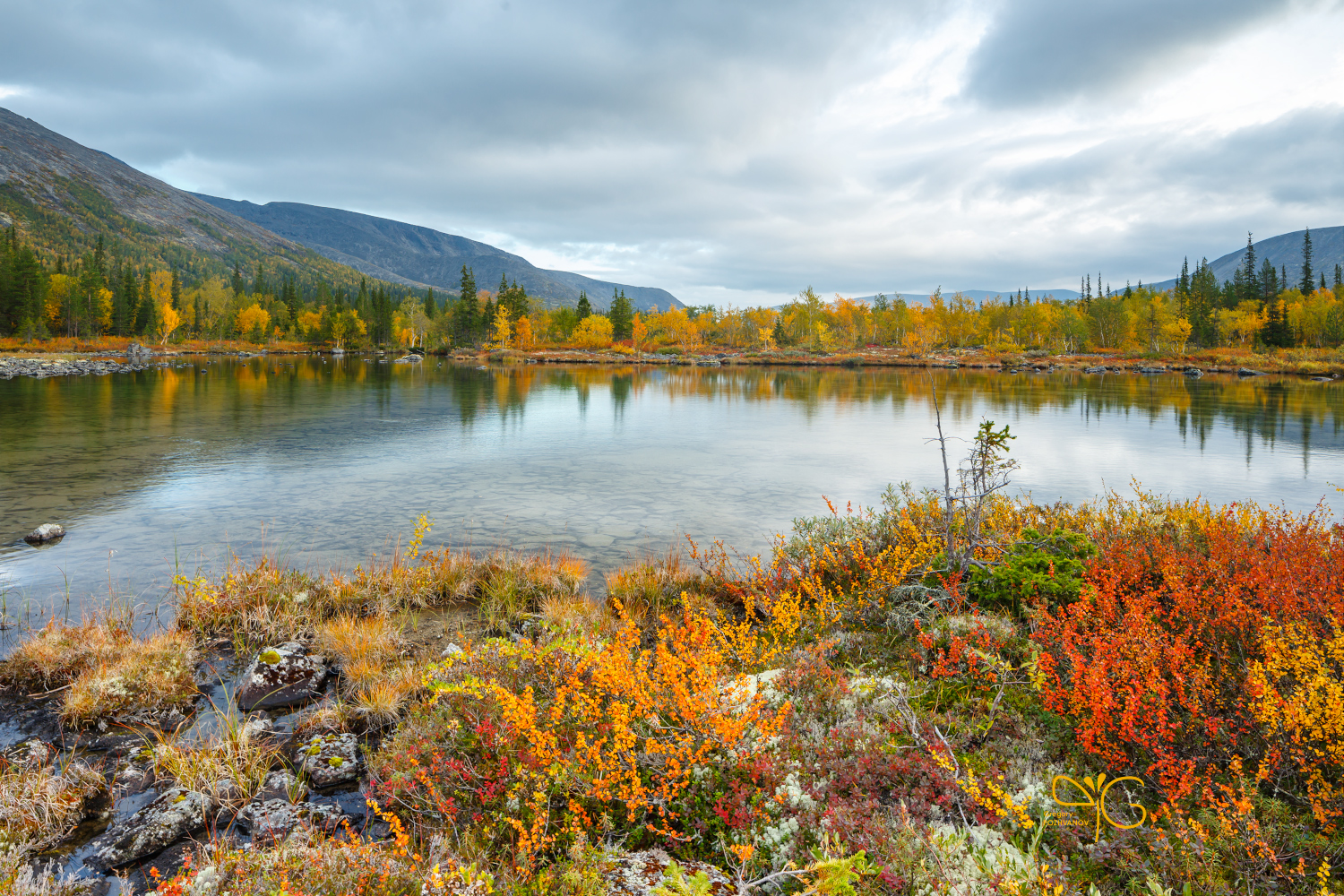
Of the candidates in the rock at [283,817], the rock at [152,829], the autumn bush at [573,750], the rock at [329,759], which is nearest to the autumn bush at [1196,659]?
the autumn bush at [573,750]

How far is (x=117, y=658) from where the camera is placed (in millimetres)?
7500

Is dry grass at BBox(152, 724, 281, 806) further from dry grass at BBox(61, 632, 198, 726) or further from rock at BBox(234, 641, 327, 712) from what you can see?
dry grass at BBox(61, 632, 198, 726)

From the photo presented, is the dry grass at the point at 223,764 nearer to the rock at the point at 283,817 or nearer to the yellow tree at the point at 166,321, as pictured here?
the rock at the point at 283,817

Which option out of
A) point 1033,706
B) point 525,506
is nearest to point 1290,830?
point 1033,706

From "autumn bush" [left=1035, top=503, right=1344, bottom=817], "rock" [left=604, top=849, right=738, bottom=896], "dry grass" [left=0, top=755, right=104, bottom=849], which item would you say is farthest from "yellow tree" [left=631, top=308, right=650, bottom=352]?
"rock" [left=604, top=849, right=738, bottom=896]

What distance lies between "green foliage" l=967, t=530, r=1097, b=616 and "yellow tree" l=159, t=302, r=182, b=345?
475 ft

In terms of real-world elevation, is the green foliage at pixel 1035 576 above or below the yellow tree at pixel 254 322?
below

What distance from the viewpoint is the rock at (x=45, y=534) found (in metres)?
12.3

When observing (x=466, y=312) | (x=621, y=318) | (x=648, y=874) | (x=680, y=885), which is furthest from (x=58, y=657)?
(x=621, y=318)

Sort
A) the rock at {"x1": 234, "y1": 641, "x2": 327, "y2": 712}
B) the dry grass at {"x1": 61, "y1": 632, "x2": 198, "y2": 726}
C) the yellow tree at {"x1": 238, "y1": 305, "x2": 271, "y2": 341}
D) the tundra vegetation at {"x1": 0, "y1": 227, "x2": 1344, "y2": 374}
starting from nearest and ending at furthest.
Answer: the dry grass at {"x1": 61, "y1": 632, "x2": 198, "y2": 726}, the rock at {"x1": 234, "y1": 641, "x2": 327, "y2": 712}, the tundra vegetation at {"x1": 0, "y1": 227, "x2": 1344, "y2": 374}, the yellow tree at {"x1": 238, "y1": 305, "x2": 271, "y2": 341}

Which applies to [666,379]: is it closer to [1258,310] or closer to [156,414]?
[156,414]

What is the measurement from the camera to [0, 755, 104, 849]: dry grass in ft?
15.9

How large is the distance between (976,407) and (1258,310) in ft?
362

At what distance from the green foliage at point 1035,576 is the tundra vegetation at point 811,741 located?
1.9 inches
